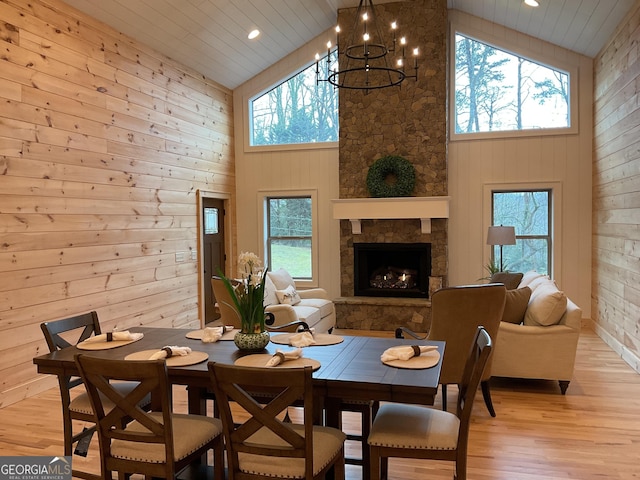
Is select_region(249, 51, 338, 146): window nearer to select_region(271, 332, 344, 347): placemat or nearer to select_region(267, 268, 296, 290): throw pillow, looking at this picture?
select_region(267, 268, 296, 290): throw pillow

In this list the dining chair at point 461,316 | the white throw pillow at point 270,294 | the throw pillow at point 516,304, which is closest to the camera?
the dining chair at point 461,316

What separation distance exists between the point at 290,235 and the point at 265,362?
5718 mm

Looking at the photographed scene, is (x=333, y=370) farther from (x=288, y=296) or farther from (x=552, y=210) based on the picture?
(x=552, y=210)

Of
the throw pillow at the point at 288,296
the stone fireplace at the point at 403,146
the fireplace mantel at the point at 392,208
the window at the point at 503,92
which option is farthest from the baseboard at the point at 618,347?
the throw pillow at the point at 288,296

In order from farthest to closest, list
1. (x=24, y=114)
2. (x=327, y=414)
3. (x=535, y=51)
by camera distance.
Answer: (x=535, y=51)
(x=24, y=114)
(x=327, y=414)

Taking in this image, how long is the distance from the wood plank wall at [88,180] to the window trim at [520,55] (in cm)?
359

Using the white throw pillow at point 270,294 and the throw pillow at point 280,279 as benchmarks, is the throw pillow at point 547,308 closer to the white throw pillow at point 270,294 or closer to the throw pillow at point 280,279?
the white throw pillow at point 270,294

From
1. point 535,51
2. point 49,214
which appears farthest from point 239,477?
point 535,51

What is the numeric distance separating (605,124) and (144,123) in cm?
549

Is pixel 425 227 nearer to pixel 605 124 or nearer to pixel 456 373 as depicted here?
pixel 605 124

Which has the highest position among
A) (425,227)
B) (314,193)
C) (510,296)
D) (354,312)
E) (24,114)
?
(24,114)

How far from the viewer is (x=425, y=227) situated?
7.22 meters

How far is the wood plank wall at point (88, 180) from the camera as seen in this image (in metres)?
4.28

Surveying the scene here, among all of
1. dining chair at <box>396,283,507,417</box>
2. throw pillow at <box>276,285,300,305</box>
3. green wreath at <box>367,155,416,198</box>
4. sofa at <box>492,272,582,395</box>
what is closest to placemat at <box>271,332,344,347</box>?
dining chair at <box>396,283,507,417</box>
